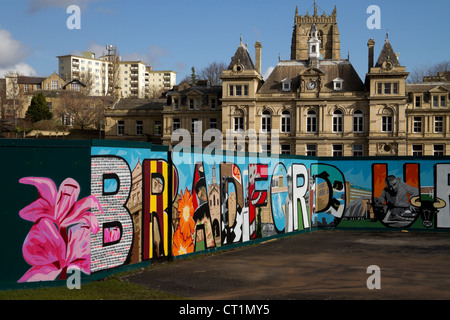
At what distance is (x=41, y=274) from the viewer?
1131 cm

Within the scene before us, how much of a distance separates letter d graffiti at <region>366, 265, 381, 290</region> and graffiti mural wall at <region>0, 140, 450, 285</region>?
5282mm

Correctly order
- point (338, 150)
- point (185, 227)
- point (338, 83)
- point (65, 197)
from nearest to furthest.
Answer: point (65, 197) → point (185, 227) → point (338, 150) → point (338, 83)

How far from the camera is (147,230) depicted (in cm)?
1381

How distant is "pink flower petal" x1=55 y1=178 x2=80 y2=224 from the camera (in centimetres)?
1158

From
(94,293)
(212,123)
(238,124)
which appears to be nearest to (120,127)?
(212,123)

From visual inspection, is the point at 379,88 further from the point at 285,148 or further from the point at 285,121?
the point at 285,148

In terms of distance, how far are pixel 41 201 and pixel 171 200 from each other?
4.25 m

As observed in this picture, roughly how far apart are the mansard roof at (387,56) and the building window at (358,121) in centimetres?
646

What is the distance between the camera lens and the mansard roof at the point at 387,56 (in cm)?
6519

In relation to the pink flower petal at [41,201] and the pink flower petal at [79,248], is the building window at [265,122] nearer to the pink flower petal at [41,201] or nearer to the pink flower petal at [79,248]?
the pink flower petal at [79,248]

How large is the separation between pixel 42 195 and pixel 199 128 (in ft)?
200

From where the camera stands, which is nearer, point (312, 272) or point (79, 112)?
point (312, 272)

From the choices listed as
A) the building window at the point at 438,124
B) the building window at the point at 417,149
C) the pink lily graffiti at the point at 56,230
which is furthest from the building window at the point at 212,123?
the pink lily graffiti at the point at 56,230

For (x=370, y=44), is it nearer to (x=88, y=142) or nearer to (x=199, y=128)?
(x=199, y=128)
